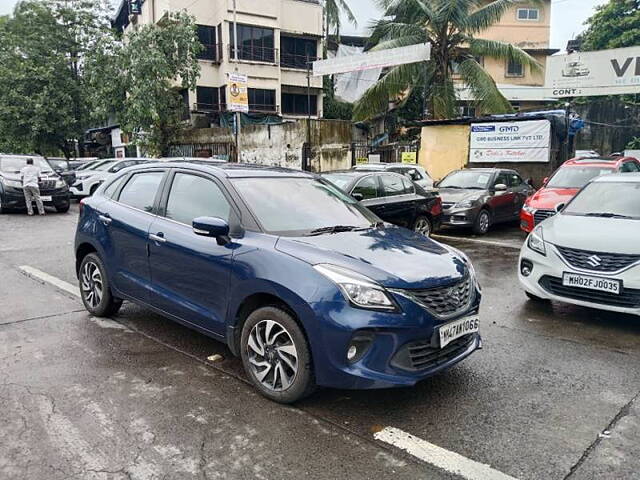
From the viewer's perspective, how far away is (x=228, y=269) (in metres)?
3.84

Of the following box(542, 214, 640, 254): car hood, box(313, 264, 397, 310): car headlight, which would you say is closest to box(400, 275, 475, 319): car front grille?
box(313, 264, 397, 310): car headlight

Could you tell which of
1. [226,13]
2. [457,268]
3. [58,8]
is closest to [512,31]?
[226,13]

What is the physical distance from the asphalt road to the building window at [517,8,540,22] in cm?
3602

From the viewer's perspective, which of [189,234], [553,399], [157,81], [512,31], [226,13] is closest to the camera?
[553,399]

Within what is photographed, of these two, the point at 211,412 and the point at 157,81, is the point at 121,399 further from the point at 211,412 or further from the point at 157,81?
the point at 157,81

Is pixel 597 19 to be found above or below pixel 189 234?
above

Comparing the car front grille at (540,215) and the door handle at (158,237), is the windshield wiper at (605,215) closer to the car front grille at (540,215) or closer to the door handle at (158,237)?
the car front grille at (540,215)

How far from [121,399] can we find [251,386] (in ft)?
2.99

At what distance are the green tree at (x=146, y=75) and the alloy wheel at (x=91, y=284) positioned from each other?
665 inches

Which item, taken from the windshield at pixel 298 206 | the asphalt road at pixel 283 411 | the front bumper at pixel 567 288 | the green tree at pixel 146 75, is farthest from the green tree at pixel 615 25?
the windshield at pixel 298 206

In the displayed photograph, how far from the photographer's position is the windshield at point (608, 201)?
20.0 ft

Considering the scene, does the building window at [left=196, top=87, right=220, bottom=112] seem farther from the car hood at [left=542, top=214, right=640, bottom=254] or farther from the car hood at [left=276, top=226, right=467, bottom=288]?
the car hood at [left=276, top=226, right=467, bottom=288]

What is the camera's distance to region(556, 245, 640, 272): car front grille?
5.03 meters

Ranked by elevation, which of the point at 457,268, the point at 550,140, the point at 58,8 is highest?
the point at 58,8
